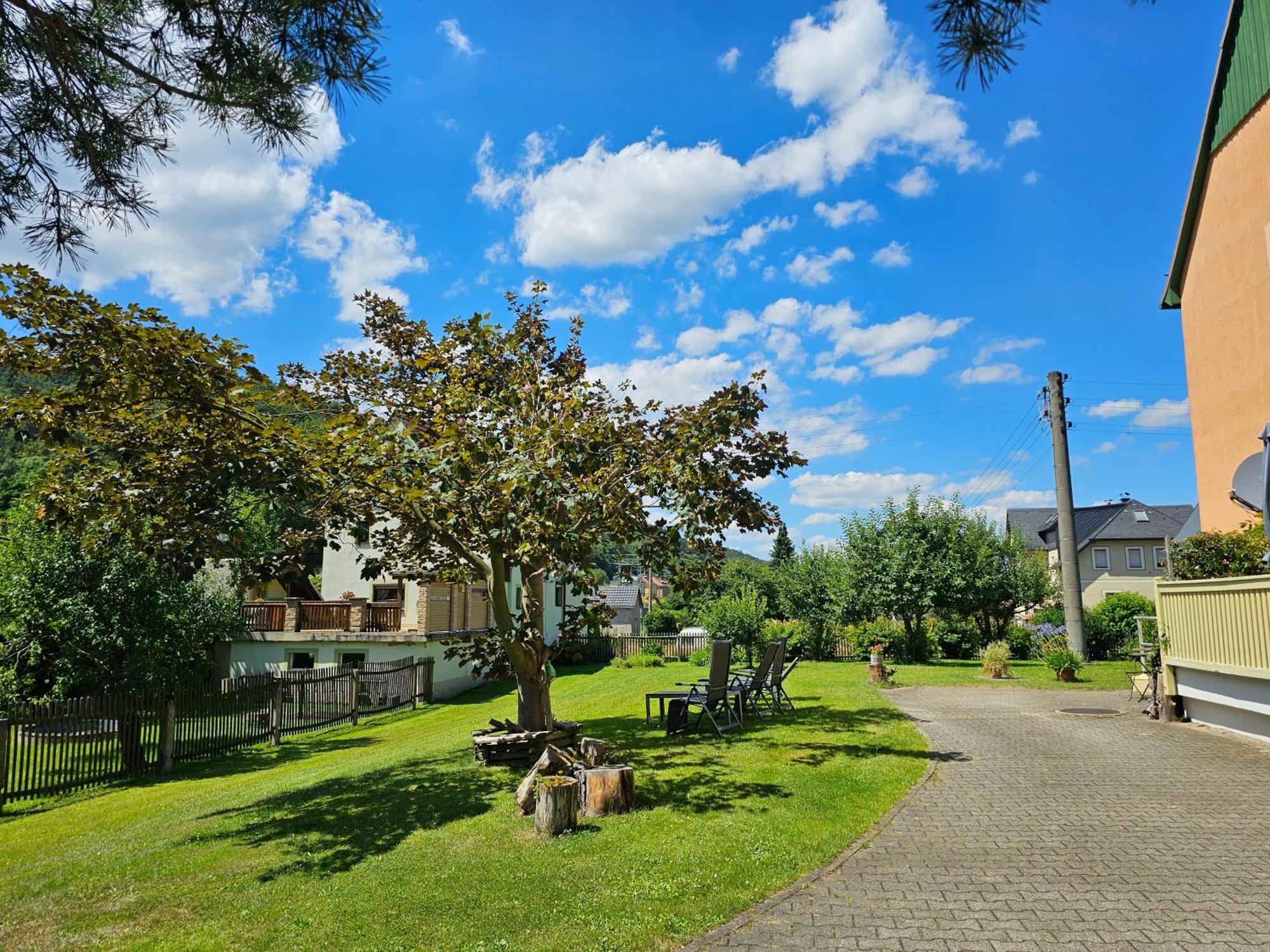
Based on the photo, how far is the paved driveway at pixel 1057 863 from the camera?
14.3 feet

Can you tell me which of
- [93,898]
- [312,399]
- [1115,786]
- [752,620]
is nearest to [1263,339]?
[1115,786]

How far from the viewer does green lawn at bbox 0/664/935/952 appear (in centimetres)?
482

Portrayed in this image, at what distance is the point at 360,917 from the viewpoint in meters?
4.96

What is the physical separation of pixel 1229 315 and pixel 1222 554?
6099mm

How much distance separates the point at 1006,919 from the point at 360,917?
3.99 meters

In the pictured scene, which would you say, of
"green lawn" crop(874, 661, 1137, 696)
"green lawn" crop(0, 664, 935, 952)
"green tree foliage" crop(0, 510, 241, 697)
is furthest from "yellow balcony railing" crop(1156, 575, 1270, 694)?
"green tree foliage" crop(0, 510, 241, 697)

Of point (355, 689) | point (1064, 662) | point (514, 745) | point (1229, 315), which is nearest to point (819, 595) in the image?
point (1064, 662)

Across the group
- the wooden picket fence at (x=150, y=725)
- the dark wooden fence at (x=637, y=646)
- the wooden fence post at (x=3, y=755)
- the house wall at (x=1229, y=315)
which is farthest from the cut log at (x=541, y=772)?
the dark wooden fence at (x=637, y=646)

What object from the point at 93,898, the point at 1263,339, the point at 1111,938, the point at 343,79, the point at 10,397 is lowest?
the point at 93,898

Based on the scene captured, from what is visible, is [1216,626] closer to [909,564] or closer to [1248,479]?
[1248,479]

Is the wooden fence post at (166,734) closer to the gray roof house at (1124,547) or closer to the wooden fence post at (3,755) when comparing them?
the wooden fence post at (3,755)

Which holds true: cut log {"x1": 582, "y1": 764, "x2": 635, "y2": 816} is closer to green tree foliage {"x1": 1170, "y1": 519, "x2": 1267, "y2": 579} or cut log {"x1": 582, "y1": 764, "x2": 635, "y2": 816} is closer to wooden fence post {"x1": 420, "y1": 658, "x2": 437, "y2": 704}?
green tree foliage {"x1": 1170, "y1": 519, "x2": 1267, "y2": 579}

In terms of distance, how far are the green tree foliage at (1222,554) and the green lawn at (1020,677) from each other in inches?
113

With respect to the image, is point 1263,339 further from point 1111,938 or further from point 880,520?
point 1111,938
